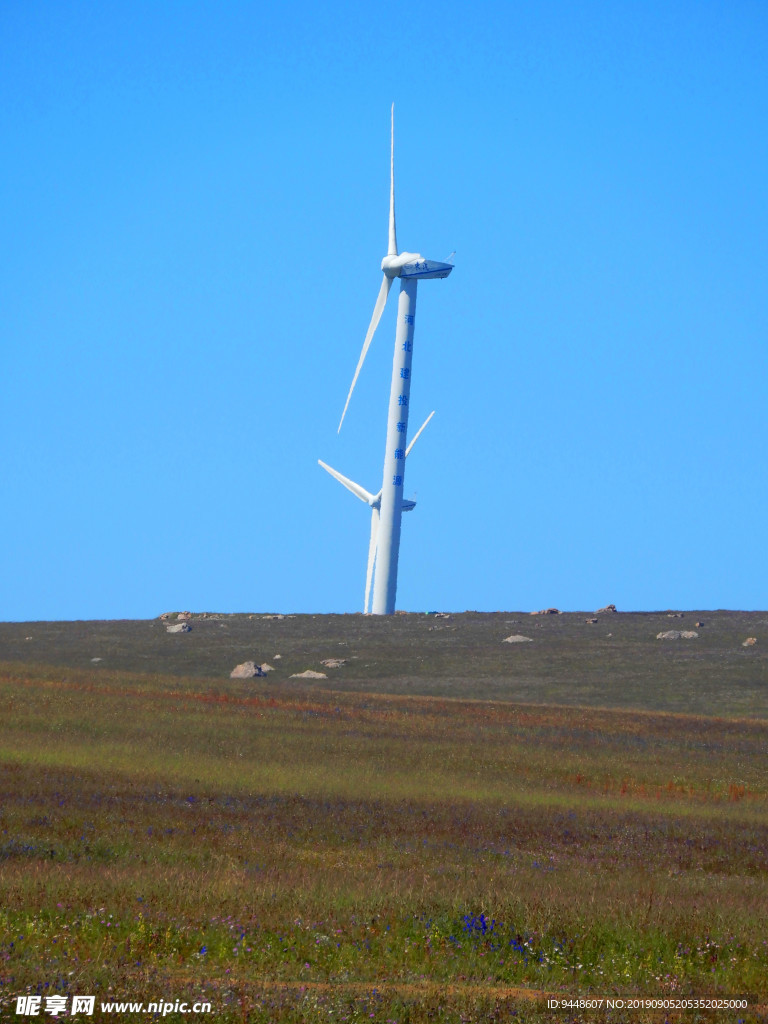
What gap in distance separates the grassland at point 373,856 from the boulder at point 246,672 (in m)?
20.3

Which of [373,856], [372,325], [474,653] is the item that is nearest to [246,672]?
[474,653]

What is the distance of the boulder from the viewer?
72438mm

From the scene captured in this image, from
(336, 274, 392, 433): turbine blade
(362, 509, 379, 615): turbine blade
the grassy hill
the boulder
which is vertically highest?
(336, 274, 392, 433): turbine blade

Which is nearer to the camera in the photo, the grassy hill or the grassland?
the grassland

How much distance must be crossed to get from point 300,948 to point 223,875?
3.58m

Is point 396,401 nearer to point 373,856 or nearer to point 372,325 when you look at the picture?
point 372,325

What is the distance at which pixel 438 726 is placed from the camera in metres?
43.5

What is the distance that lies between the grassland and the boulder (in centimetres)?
2035

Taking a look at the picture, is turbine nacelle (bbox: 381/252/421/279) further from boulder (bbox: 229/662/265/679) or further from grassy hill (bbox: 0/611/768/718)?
boulder (bbox: 229/662/265/679)

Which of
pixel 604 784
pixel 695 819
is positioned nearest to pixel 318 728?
pixel 604 784

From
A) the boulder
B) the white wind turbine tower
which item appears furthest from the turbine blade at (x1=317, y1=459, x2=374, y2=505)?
the boulder

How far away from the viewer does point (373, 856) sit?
17.1 m

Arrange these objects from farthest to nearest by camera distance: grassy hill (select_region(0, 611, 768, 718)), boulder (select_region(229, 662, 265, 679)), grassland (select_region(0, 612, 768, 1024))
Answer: boulder (select_region(229, 662, 265, 679))
grassy hill (select_region(0, 611, 768, 718))
grassland (select_region(0, 612, 768, 1024))

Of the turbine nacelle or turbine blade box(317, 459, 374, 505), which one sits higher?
the turbine nacelle
